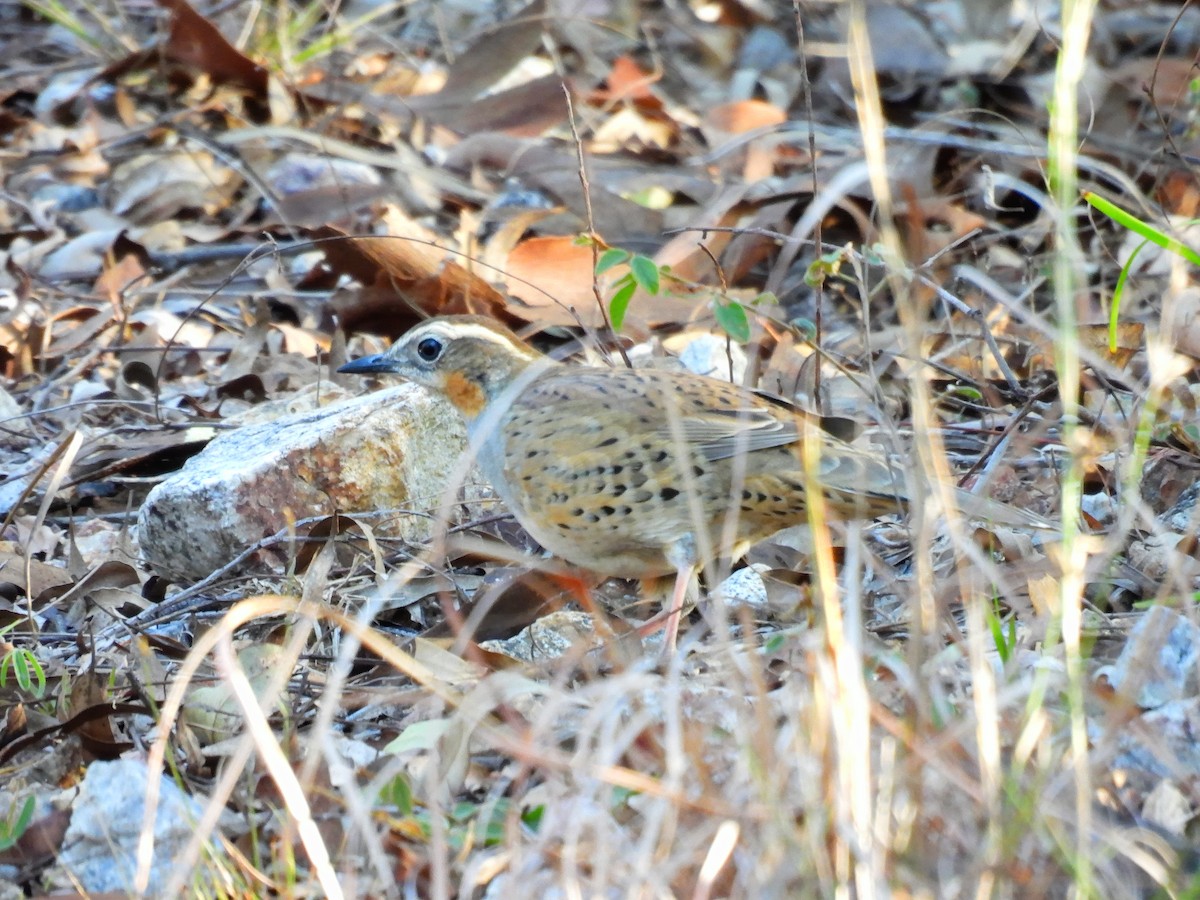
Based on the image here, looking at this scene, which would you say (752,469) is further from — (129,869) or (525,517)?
(129,869)

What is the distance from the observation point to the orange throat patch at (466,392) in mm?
6152

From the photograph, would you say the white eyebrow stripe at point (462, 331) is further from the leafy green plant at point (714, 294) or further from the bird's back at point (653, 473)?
the leafy green plant at point (714, 294)

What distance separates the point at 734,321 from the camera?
4891 mm

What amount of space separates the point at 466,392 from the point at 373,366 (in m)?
0.36

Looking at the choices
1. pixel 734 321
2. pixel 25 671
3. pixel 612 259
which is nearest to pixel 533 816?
pixel 25 671

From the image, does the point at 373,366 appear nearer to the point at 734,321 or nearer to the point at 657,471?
the point at 657,471

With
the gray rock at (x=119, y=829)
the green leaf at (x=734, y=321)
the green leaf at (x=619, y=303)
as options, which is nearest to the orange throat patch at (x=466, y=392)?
the green leaf at (x=619, y=303)

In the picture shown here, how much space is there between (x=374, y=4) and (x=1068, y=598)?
393 inches

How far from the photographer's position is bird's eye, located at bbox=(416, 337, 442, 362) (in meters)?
6.14

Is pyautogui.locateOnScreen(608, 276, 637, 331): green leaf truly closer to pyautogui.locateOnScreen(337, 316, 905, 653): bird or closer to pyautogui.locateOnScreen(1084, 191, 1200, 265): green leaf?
pyautogui.locateOnScreen(337, 316, 905, 653): bird

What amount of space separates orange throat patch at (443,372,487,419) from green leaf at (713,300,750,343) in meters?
1.45

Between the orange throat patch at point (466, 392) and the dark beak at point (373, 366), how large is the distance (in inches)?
8.6

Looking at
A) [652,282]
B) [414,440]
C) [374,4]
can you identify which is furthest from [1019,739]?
[374,4]

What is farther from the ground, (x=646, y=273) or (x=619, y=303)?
(x=646, y=273)
